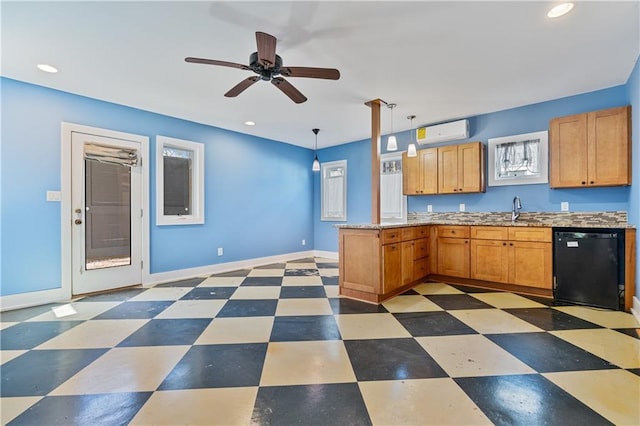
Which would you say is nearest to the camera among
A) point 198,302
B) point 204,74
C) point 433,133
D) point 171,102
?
point 204,74

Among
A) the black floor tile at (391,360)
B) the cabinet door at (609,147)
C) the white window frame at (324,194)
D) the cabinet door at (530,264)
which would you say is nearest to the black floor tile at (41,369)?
the black floor tile at (391,360)

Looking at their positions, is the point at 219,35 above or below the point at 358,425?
above

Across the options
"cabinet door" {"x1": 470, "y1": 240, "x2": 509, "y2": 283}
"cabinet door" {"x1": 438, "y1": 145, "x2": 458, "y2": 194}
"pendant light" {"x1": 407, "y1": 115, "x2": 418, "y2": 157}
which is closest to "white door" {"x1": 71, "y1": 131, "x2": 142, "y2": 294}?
"pendant light" {"x1": 407, "y1": 115, "x2": 418, "y2": 157}

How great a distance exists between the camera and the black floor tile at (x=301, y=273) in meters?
4.79

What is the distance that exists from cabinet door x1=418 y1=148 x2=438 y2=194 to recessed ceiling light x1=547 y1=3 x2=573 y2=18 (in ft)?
8.46

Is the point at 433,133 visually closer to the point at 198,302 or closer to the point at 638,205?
the point at 638,205

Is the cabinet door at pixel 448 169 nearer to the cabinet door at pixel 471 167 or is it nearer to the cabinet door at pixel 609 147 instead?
the cabinet door at pixel 471 167

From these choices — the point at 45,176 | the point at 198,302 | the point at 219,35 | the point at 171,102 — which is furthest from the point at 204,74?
the point at 198,302

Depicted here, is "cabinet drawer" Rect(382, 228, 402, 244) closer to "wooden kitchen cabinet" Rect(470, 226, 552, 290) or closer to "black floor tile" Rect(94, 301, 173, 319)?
"wooden kitchen cabinet" Rect(470, 226, 552, 290)

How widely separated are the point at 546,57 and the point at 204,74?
11.6ft

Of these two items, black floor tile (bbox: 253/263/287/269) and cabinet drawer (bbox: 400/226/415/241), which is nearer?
cabinet drawer (bbox: 400/226/415/241)

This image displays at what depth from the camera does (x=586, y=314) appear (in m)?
2.94

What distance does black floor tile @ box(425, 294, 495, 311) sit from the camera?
3.19m

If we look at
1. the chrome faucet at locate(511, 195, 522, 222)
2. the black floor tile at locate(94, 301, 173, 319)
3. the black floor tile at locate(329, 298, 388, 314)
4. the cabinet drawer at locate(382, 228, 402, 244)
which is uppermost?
the chrome faucet at locate(511, 195, 522, 222)
